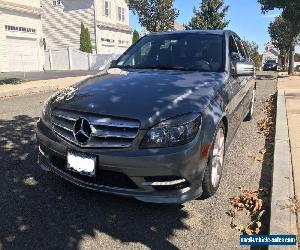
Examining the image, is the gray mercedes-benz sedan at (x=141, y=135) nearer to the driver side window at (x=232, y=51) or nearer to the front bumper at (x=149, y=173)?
the front bumper at (x=149, y=173)

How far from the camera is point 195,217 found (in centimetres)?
360

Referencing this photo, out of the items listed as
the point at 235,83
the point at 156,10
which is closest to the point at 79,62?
the point at 156,10

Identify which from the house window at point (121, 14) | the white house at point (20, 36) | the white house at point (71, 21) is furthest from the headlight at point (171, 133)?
the house window at point (121, 14)

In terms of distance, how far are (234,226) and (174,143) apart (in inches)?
39.5

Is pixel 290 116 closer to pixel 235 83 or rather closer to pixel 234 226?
pixel 235 83

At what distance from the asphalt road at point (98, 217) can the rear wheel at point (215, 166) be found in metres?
0.17

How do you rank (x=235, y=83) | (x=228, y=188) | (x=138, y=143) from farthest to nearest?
(x=235, y=83), (x=228, y=188), (x=138, y=143)

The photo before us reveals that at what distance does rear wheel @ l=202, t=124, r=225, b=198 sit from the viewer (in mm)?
3646

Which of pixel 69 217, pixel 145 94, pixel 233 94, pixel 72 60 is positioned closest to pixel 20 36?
pixel 72 60

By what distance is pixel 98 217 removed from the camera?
3.53 m

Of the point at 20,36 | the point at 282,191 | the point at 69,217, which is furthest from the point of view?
the point at 20,36

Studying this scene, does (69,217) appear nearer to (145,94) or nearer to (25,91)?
(145,94)

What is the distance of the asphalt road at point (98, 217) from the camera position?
3.15 metres

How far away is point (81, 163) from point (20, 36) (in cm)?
2719
